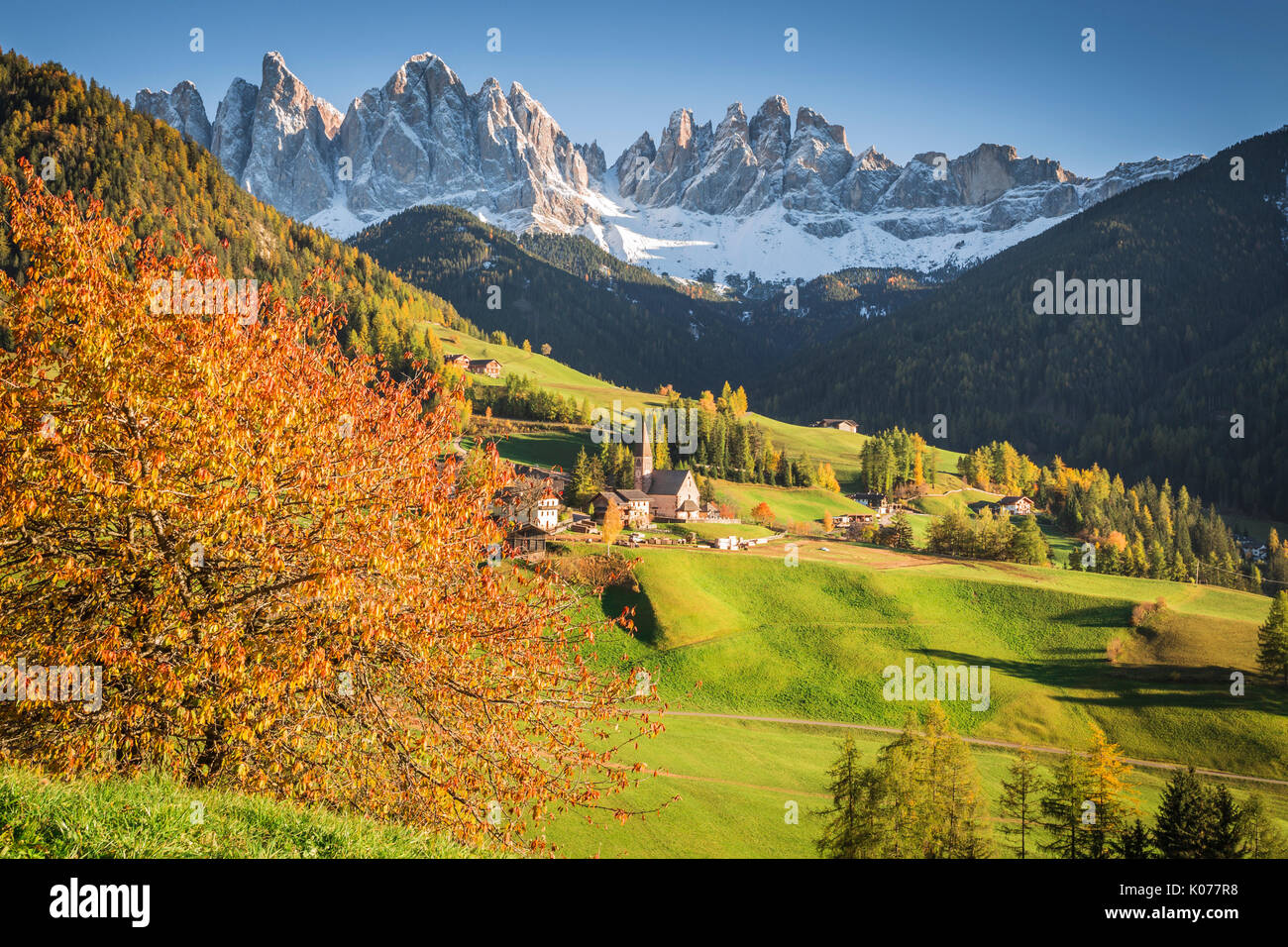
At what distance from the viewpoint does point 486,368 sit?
18075cm

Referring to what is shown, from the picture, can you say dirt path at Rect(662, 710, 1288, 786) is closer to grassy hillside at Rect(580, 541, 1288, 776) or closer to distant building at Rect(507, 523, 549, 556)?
grassy hillside at Rect(580, 541, 1288, 776)

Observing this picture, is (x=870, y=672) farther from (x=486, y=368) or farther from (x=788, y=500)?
(x=486, y=368)

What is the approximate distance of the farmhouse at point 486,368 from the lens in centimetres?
17962

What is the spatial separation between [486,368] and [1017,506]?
124434mm

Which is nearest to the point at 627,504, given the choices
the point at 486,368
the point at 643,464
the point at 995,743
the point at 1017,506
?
the point at 643,464

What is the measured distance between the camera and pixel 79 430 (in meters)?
10.3

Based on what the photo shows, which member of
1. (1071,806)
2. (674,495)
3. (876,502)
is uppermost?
(674,495)

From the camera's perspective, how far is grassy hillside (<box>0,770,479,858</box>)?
6527mm

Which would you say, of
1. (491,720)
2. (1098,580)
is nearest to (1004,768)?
(1098,580)

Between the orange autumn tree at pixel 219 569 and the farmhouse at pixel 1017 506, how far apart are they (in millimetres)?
141580

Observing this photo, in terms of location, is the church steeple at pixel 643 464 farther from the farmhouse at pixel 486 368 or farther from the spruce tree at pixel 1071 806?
the farmhouse at pixel 486 368

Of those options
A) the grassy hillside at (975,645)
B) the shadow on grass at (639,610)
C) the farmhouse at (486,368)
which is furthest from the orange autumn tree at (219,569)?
the farmhouse at (486,368)

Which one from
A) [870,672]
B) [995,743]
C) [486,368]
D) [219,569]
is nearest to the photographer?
[219,569]

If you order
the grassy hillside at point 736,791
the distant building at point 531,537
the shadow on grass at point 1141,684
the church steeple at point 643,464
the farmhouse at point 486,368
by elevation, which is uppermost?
the farmhouse at point 486,368
